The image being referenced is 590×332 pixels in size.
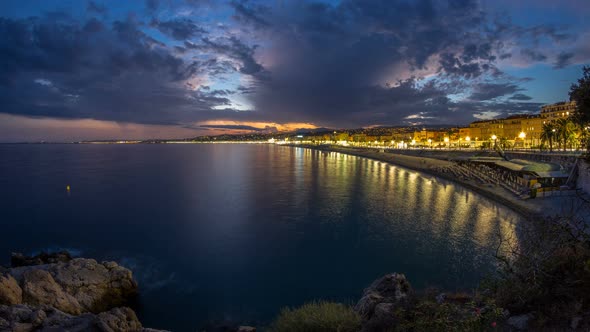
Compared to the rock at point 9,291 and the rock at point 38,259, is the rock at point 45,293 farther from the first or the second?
the rock at point 38,259

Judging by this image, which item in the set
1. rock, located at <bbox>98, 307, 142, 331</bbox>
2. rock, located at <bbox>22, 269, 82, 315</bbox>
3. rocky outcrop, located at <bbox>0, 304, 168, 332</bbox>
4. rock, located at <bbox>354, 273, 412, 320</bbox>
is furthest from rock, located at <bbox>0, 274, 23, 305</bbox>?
rock, located at <bbox>354, 273, 412, 320</bbox>

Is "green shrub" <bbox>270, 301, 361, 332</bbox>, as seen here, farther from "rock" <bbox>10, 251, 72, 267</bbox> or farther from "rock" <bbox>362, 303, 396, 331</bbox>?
"rock" <bbox>10, 251, 72, 267</bbox>

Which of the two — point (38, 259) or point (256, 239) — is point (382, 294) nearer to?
point (256, 239)

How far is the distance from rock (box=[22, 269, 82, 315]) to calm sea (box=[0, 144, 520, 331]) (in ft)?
7.64

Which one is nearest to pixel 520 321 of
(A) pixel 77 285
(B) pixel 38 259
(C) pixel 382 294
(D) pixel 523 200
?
(C) pixel 382 294

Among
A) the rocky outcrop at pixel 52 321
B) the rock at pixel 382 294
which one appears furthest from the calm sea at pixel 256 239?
the rocky outcrop at pixel 52 321

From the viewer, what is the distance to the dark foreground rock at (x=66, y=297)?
6.81 m

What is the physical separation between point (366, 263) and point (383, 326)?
31.4 ft

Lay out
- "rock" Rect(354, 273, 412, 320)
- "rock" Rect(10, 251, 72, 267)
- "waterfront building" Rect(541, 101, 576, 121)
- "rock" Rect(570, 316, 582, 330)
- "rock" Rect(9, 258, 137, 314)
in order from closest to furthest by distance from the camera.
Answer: "rock" Rect(570, 316, 582, 330)
"rock" Rect(354, 273, 412, 320)
"rock" Rect(9, 258, 137, 314)
"rock" Rect(10, 251, 72, 267)
"waterfront building" Rect(541, 101, 576, 121)

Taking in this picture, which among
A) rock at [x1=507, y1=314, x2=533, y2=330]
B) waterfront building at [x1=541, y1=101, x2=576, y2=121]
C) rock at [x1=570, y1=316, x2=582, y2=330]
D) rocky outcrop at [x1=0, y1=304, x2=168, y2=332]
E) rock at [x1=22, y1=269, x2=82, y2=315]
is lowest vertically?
rock at [x1=22, y1=269, x2=82, y2=315]

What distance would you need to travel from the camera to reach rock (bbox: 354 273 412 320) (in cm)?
717

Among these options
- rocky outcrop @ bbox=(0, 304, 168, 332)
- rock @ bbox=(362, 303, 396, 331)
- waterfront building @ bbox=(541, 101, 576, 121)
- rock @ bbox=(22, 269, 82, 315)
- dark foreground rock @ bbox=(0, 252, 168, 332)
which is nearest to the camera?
rock @ bbox=(362, 303, 396, 331)

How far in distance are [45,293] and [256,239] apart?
1084 cm

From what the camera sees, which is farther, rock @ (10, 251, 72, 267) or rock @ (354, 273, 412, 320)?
rock @ (10, 251, 72, 267)
